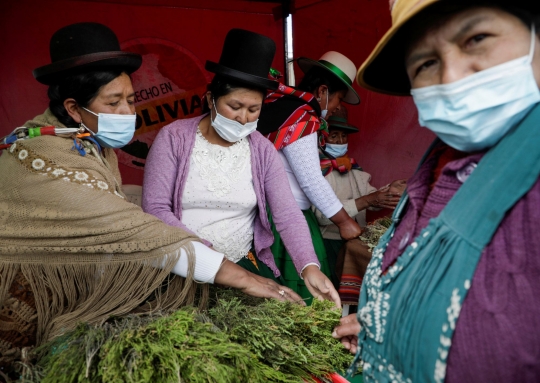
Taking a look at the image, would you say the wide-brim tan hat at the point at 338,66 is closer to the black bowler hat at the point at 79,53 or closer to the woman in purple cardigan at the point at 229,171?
the woman in purple cardigan at the point at 229,171

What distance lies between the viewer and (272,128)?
2.79 meters

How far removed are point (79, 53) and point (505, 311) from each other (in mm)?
1834

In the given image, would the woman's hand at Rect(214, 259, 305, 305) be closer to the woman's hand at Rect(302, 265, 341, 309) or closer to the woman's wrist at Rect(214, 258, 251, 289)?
the woman's wrist at Rect(214, 258, 251, 289)

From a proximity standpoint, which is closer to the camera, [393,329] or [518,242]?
[518,242]

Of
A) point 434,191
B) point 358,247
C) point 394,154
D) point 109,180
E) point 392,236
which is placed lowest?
point 358,247

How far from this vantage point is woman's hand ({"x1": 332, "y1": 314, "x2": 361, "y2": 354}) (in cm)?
144

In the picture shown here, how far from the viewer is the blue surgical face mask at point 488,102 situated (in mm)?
858

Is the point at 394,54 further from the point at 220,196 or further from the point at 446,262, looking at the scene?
the point at 220,196

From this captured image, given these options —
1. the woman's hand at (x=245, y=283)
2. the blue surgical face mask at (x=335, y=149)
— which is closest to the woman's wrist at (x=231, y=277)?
the woman's hand at (x=245, y=283)

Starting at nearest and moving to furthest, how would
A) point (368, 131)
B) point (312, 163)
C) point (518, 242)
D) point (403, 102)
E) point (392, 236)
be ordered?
point (518, 242) < point (392, 236) < point (312, 163) < point (403, 102) < point (368, 131)

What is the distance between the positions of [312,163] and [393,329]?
6.08 ft

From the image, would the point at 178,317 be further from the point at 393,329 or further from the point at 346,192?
the point at 346,192

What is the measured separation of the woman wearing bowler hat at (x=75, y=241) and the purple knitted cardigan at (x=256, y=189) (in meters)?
0.40

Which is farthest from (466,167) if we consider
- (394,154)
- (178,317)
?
(394,154)
